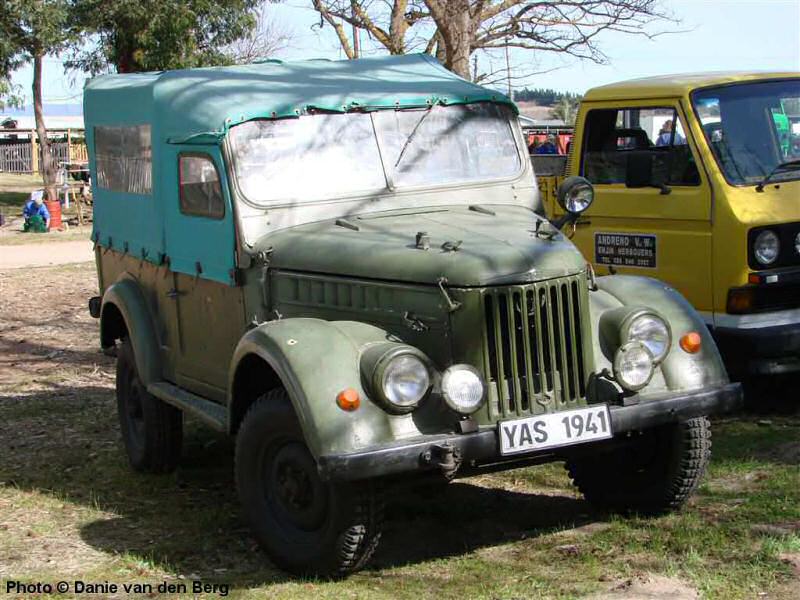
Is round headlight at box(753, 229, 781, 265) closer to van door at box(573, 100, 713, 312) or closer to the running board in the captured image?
van door at box(573, 100, 713, 312)

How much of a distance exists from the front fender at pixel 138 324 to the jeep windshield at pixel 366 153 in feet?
4.72

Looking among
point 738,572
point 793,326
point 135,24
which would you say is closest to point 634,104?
point 793,326

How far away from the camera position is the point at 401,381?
4.54m

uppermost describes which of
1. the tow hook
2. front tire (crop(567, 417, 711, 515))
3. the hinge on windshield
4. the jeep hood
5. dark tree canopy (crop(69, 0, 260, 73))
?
dark tree canopy (crop(69, 0, 260, 73))

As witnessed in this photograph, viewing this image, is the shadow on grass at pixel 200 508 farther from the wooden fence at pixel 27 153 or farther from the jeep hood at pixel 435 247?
the wooden fence at pixel 27 153

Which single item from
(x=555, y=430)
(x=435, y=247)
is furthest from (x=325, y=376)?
(x=555, y=430)

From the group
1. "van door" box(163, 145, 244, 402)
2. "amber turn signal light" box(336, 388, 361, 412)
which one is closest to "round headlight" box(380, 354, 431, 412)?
"amber turn signal light" box(336, 388, 361, 412)

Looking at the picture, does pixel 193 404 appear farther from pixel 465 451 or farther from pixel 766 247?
pixel 766 247

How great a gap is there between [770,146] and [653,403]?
315 cm

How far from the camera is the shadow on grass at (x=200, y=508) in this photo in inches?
207

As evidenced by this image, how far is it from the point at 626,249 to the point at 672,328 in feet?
8.55

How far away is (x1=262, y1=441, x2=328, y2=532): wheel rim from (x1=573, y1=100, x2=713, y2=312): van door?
3352 millimetres

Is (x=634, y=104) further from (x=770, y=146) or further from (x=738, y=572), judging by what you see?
(x=738, y=572)

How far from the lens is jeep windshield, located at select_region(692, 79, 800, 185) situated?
286 inches
